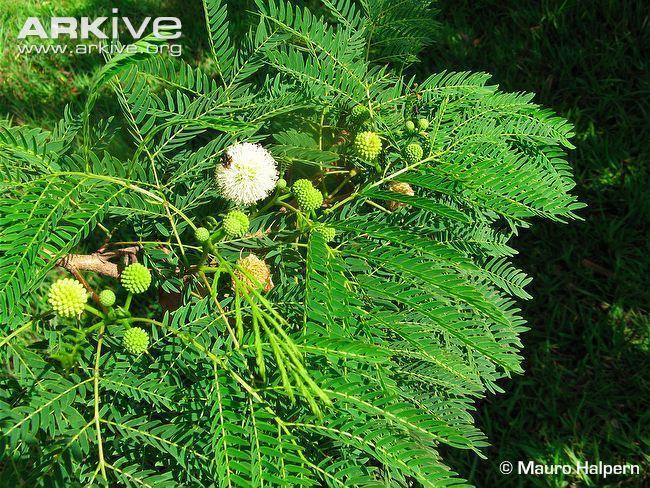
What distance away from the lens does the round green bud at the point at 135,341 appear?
36.0 inches

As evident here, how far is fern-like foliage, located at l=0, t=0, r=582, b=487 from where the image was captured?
2.72ft

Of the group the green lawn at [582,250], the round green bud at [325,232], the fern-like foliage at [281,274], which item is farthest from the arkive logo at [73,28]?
the round green bud at [325,232]

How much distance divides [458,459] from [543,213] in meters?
1.11

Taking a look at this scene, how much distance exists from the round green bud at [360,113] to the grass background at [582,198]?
1.19m

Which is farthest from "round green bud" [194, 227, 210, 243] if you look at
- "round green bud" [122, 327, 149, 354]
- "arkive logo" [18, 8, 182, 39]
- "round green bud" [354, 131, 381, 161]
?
"arkive logo" [18, 8, 182, 39]

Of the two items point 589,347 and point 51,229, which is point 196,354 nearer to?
point 51,229

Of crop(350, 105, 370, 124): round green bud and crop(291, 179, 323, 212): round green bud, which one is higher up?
crop(350, 105, 370, 124): round green bud

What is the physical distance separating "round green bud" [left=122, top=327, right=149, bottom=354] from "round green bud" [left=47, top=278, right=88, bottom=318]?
0.09 meters

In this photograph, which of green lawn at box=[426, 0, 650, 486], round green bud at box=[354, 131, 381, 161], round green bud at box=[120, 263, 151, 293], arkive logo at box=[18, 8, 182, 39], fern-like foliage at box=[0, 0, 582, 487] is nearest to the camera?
fern-like foliage at box=[0, 0, 582, 487]

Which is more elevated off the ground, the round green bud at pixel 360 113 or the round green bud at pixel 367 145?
the round green bud at pixel 360 113

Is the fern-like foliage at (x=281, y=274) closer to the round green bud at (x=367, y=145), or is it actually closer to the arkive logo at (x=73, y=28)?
the round green bud at (x=367, y=145)

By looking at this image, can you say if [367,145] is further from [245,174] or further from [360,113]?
[245,174]

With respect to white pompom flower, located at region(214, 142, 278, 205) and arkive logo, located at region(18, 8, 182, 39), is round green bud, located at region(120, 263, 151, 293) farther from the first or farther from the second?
arkive logo, located at region(18, 8, 182, 39)

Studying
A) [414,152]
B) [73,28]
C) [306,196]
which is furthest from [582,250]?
[73,28]
